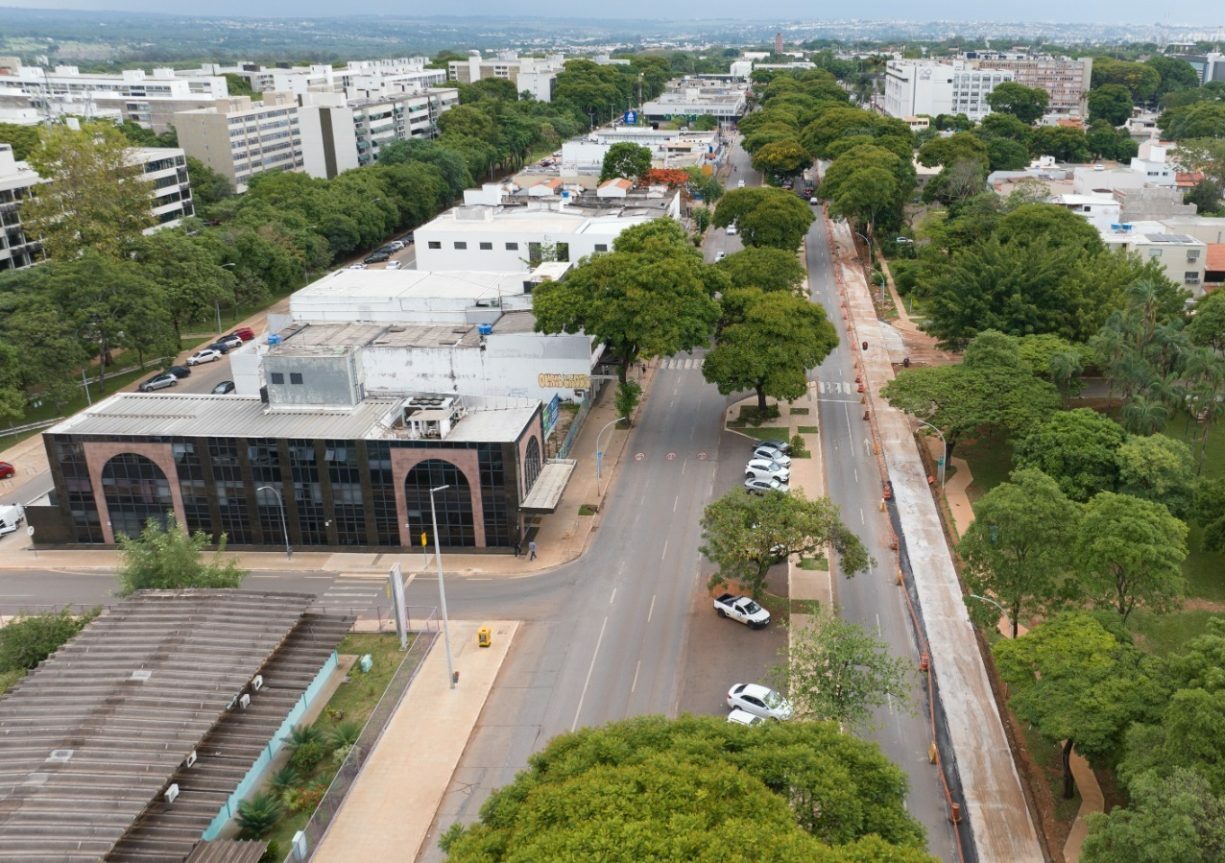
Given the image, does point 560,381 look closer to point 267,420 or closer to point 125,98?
point 267,420

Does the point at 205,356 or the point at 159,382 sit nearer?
the point at 159,382

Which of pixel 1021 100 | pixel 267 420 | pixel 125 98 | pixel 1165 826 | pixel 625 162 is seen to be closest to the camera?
pixel 1165 826

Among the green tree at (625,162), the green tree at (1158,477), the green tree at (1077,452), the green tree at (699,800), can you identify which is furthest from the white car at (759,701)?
the green tree at (625,162)

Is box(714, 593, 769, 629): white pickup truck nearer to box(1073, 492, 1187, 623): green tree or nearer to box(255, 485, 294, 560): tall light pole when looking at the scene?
box(1073, 492, 1187, 623): green tree

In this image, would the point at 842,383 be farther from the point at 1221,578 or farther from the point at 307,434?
the point at 307,434

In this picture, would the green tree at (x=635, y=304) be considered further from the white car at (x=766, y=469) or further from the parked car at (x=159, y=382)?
the parked car at (x=159, y=382)

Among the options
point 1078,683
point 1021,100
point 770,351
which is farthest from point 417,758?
point 1021,100
